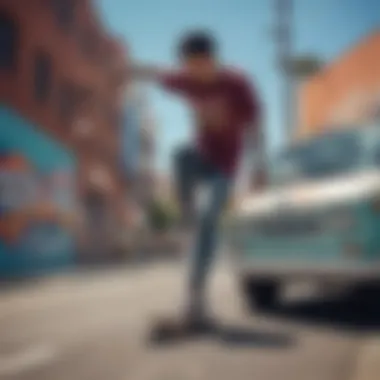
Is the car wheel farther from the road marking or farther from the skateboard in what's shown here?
the road marking

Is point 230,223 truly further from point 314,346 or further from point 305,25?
point 305,25

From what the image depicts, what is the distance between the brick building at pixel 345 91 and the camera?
2.76 m

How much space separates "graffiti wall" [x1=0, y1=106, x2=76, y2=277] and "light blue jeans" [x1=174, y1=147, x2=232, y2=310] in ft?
1.61

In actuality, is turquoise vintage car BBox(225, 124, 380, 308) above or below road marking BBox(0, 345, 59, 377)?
above

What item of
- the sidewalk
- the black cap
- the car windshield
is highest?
the black cap

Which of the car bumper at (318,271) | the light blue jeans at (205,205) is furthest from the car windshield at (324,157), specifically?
the light blue jeans at (205,205)

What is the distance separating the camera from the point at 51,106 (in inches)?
118

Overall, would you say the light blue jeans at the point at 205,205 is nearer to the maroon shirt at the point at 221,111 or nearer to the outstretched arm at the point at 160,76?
the maroon shirt at the point at 221,111

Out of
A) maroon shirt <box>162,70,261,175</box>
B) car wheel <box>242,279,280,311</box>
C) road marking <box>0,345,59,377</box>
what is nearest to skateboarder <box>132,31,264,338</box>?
maroon shirt <box>162,70,261,175</box>

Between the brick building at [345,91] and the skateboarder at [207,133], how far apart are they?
281 mm

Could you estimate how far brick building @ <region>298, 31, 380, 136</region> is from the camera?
9.04ft

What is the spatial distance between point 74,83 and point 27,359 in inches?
32.8

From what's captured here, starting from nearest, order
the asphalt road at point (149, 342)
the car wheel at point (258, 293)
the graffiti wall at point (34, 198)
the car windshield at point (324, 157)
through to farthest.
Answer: the asphalt road at point (149, 342)
the graffiti wall at point (34, 198)
the car windshield at point (324, 157)
the car wheel at point (258, 293)

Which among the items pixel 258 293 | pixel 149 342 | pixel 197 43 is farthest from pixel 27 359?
pixel 258 293
